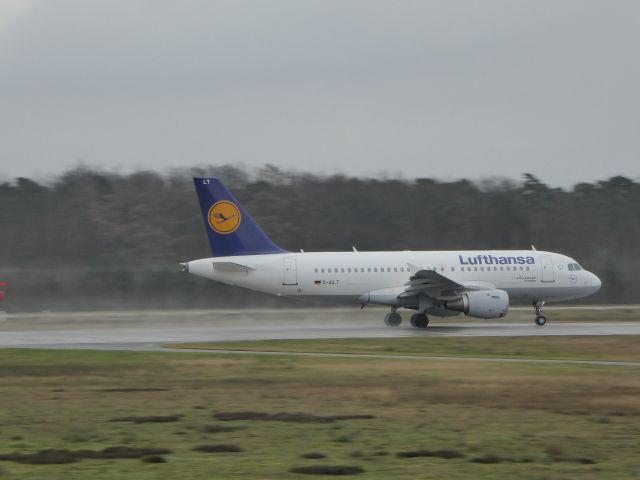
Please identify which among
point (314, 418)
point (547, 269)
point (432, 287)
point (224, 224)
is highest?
point (224, 224)

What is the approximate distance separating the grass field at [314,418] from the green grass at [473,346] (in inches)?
122

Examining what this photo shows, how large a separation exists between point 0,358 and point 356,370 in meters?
10.9

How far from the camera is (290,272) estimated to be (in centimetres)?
4206

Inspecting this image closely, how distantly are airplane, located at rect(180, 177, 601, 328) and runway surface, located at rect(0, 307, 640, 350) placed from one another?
1.19m

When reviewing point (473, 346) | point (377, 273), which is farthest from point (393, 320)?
point (473, 346)

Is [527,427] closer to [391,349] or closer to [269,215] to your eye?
[391,349]

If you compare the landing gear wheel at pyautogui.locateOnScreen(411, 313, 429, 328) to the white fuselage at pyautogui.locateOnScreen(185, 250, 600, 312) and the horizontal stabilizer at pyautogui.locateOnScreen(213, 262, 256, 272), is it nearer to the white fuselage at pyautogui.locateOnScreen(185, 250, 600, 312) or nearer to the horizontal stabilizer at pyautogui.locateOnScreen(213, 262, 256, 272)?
the white fuselage at pyautogui.locateOnScreen(185, 250, 600, 312)

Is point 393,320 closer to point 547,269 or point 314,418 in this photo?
point 547,269

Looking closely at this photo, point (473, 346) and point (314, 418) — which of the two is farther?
point (473, 346)

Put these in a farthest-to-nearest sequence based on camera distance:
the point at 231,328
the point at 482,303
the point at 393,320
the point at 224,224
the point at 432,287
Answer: the point at 393,320
the point at 224,224
the point at 231,328
the point at 432,287
the point at 482,303

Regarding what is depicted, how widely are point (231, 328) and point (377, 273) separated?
6639 mm

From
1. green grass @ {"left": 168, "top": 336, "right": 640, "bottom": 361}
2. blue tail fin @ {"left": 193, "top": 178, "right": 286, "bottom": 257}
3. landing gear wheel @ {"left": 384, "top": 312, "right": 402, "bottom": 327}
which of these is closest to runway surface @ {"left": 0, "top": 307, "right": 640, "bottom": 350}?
landing gear wheel @ {"left": 384, "top": 312, "right": 402, "bottom": 327}

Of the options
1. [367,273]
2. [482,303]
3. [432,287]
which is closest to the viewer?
[482,303]

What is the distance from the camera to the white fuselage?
4188 centimetres
